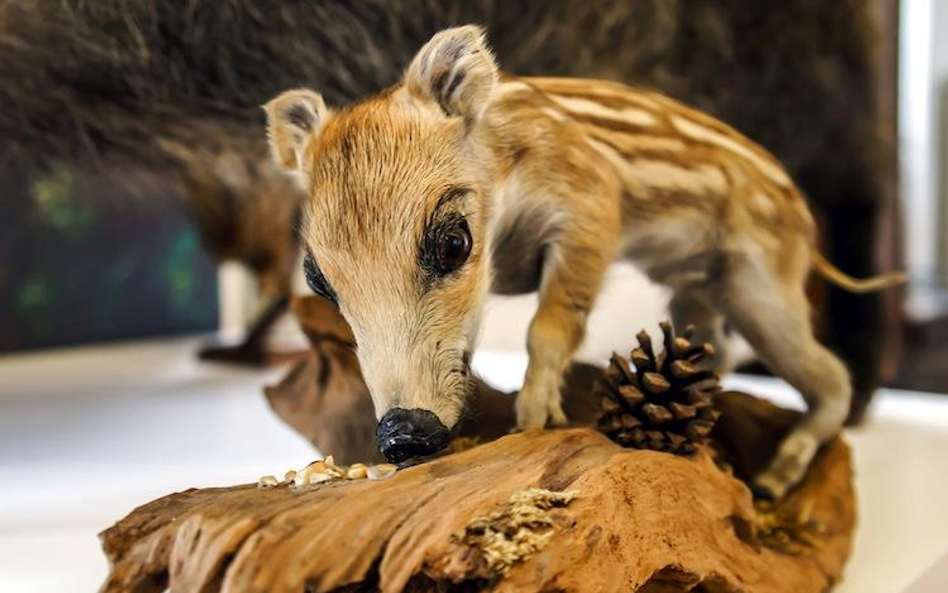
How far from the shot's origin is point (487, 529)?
0.43 meters

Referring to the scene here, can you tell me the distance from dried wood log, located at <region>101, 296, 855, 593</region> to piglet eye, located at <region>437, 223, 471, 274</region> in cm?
8

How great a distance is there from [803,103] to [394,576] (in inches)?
33.2

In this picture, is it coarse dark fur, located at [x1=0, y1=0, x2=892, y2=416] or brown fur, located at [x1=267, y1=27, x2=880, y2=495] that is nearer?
brown fur, located at [x1=267, y1=27, x2=880, y2=495]

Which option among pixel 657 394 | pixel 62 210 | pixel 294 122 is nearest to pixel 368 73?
pixel 294 122

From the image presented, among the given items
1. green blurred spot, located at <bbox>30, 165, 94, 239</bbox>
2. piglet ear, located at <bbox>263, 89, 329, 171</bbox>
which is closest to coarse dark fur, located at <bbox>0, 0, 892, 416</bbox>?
piglet ear, located at <bbox>263, 89, 329, 171</bbox>

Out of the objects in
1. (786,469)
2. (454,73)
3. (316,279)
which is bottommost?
(786,469)

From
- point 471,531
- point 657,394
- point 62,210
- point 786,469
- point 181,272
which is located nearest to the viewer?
point 471,531

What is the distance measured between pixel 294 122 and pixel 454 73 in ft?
0.30

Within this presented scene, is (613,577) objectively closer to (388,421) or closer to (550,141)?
(388,421)

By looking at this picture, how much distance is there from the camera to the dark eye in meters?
0.48

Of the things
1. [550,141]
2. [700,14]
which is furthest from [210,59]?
[700,14]

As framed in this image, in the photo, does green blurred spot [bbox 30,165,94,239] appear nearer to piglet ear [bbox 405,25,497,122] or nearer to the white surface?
the white surface

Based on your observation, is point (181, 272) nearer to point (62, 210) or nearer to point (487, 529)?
point (62, 210)

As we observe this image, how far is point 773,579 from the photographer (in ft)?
1.91
